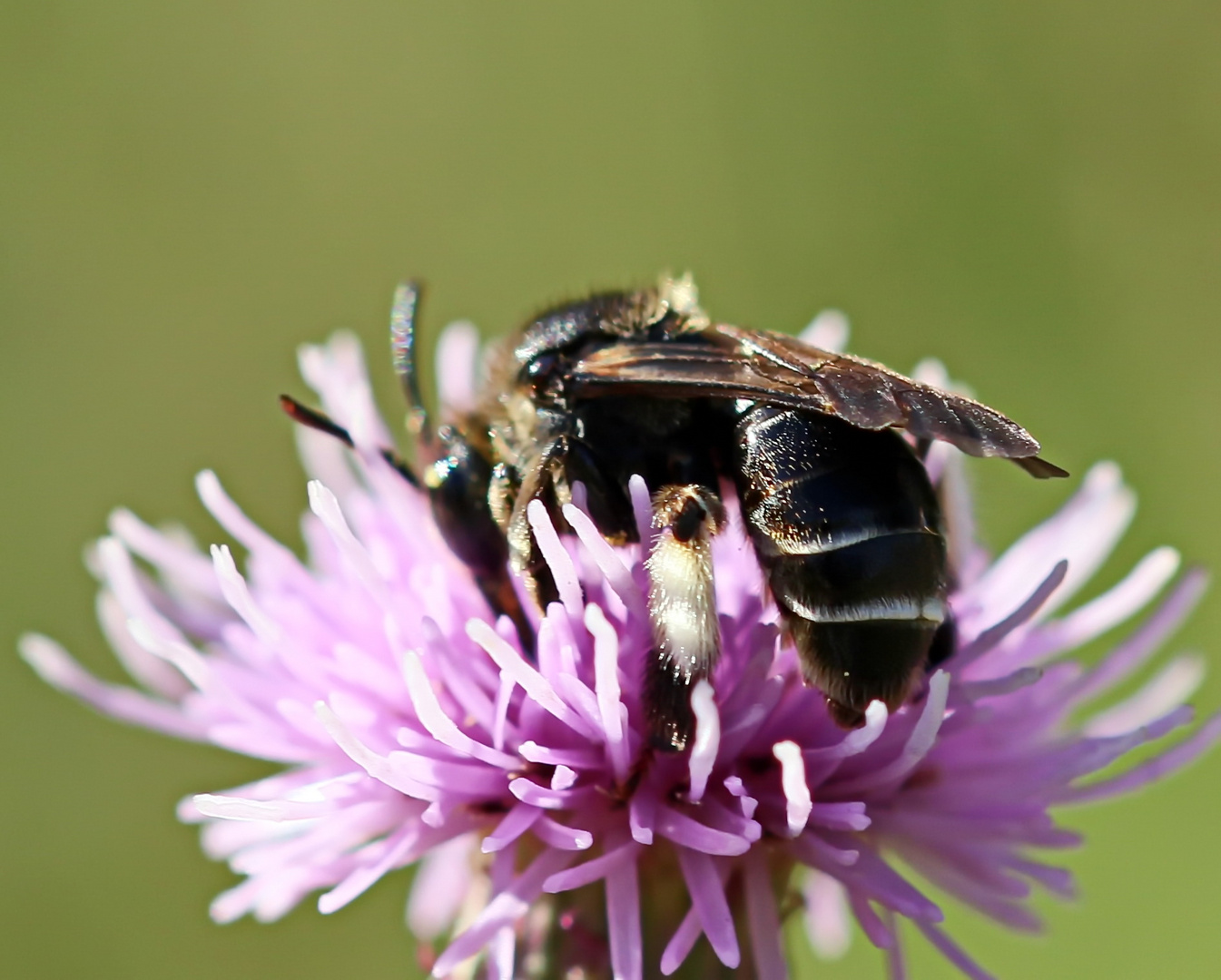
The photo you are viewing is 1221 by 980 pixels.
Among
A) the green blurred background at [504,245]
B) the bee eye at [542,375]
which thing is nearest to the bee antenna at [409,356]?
the bee eye at [542,375]

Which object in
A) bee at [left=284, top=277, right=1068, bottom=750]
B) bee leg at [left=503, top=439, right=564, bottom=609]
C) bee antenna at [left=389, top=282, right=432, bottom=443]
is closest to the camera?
bee at [left=284, top=277, right=1068, bottom=750]

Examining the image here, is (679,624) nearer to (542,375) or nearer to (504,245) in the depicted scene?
(542,375)

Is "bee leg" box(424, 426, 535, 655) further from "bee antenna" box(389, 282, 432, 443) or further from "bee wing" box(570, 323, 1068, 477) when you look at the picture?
"bee wing" box(570, 323, 1068, 477)

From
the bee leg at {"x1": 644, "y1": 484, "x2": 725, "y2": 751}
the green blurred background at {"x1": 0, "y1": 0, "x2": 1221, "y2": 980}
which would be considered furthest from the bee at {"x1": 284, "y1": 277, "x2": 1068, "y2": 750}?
the green blurred background at {"x1": 0, "y1": 0, "x2": 1221, "y2": 980}

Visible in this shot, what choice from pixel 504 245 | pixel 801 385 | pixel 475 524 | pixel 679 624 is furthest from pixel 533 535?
pixel 504 245

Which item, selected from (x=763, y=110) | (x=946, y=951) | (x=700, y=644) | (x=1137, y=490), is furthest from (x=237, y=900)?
(x=763, y=110)
